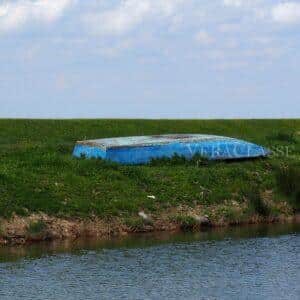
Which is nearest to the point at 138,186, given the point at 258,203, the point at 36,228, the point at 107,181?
the point at 107,181

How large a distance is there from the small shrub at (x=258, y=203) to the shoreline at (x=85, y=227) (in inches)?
19.1

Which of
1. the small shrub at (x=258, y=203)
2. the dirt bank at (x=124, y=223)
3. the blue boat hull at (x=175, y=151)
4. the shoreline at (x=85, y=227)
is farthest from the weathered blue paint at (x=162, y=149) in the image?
the shoreline at (x=85, y=227)

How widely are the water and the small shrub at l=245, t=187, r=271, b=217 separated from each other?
92.7 inches

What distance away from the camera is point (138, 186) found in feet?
90.9

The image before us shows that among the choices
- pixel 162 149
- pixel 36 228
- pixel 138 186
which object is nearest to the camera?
pixel 36 228

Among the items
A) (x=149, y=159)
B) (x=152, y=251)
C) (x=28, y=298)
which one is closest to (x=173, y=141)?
(x=149, y=159)

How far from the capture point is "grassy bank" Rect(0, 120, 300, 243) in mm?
25172

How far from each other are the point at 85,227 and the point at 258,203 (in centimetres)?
639

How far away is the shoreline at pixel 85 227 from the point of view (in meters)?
23.3

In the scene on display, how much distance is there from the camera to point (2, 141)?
3622 cm

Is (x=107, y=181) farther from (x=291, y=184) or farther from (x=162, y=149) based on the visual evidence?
(x=291, y=184)

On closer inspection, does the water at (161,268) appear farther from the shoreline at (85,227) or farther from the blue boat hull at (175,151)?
the blue boat hull at (175,151)

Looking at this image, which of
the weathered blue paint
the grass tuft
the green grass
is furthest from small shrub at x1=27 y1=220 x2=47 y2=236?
the grass tuft

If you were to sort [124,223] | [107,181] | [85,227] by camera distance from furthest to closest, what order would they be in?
[107,181] < [124,223] < [85,227]
